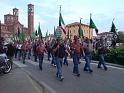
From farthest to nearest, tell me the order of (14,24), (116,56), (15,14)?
1. (15,14)
2. (14,24)
3. (116,56)

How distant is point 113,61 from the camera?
81.4ft

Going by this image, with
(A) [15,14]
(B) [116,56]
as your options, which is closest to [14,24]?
(A) [15,14]

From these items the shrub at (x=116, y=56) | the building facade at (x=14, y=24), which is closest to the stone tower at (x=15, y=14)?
the building facade at (x=14, y=24)

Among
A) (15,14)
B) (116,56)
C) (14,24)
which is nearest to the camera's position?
(116,56)

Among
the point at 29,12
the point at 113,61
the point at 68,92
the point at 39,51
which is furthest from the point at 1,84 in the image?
the point at 29,12

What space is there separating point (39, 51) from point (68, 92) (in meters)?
9.95

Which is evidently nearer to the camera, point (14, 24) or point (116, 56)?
point (116, 56)

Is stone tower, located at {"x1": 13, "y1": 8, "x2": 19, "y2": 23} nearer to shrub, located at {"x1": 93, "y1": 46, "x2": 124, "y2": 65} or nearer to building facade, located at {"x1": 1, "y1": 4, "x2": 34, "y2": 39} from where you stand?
building facade, located at {"x1": 1, "y1": 4, "x2": 34, "y2": 39}

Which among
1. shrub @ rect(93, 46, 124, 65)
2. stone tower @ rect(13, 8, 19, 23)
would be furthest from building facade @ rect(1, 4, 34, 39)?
shrub @ rect(93, 46, 124, 65)

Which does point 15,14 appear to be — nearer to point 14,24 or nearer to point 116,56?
point 14,24

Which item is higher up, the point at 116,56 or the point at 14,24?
the point at 14,24

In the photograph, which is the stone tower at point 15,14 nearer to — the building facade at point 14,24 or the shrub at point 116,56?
the building facade at point 14,24

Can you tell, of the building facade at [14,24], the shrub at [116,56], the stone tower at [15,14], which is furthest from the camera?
the stone tower at [15,14]

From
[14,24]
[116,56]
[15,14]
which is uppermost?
[15,14]
